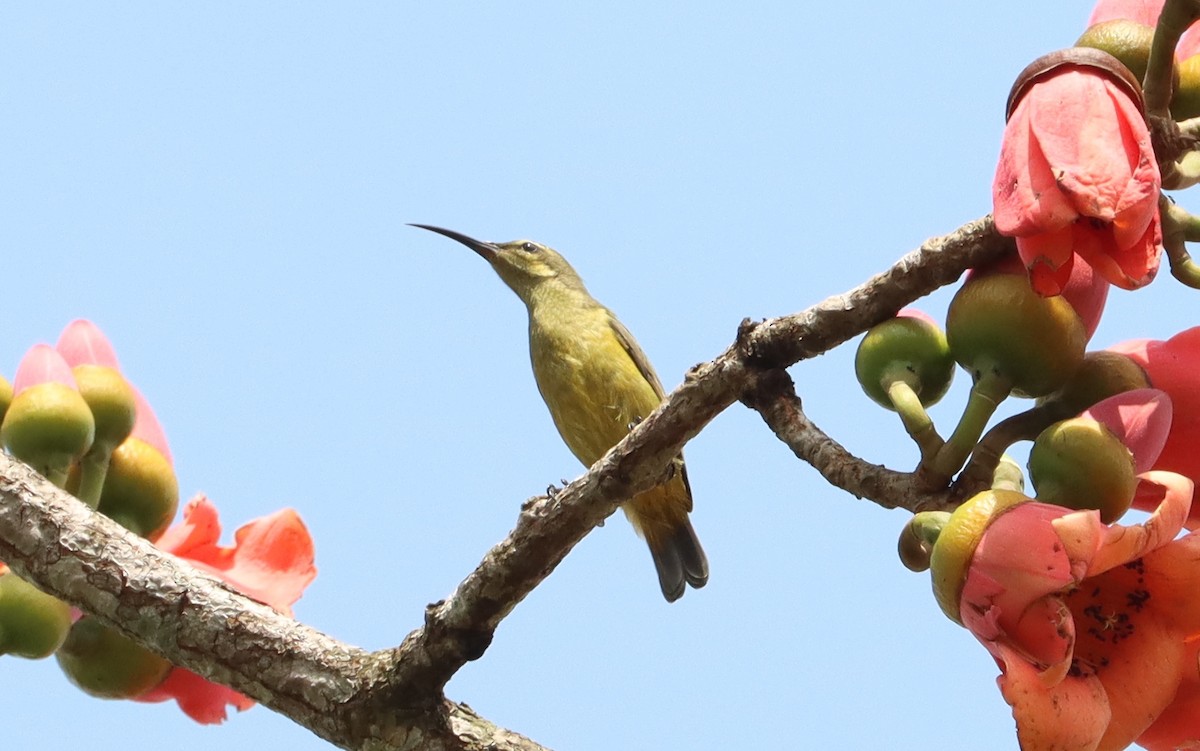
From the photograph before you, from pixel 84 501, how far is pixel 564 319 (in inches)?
182

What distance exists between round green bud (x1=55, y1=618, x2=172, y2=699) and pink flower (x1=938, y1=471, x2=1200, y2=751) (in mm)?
1851

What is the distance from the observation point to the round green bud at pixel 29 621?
2.71m

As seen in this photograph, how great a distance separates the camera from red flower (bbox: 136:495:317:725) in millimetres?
2926

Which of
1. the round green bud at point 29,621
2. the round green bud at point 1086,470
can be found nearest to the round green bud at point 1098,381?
the round green bud at point 1086,470

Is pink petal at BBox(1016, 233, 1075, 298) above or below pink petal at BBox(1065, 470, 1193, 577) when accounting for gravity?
above

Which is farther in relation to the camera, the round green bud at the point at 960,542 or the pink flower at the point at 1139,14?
the pink flower at the point at 1139,14

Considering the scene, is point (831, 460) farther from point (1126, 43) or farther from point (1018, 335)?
point (1126, 43)

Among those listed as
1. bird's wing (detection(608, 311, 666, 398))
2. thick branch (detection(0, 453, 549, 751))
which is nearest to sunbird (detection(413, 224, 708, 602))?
bird's wing (detection(608, 311, 666, 398))

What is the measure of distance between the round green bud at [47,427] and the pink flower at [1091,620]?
6.14 ft

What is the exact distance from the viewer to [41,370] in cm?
295

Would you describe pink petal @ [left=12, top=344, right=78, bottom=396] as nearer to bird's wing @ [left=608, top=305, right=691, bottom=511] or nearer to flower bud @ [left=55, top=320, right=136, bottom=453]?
Result: flower bud @ [left=55, top=320, right=136, bottom=453]

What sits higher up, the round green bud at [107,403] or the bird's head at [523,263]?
the bird's head at [523,263]

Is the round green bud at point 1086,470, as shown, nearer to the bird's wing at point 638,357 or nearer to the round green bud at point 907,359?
the round green bud at point 907,359

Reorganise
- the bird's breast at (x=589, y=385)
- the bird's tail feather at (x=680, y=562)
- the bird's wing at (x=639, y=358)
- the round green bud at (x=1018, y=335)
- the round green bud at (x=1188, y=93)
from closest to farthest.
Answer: the round green bud at (x=1018, y=335) < the round green bud at (x=1188, y=93) < the bird's breast at (x=589, y=385) < the bird's wing at (x=639, y=358) < the bird's tail feather at (x=680, y=562)
